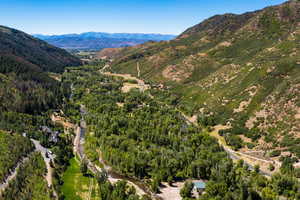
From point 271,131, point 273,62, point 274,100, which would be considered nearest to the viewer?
point 271,131

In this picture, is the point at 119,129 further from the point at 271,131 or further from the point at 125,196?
the point at 271,131

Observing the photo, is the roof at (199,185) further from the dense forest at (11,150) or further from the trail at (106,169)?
the dense forest at (11,150)

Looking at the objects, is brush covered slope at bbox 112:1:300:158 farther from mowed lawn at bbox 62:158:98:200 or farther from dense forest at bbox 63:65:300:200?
mowed lawn at bbox 62:158:98:200

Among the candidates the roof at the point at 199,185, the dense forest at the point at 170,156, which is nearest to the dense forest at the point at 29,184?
the dense forest at the point at 170,156

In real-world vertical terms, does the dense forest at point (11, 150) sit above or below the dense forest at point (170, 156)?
below

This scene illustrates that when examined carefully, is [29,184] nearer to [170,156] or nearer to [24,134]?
[170,156]

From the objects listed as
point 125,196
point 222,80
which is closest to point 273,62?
point 222,80

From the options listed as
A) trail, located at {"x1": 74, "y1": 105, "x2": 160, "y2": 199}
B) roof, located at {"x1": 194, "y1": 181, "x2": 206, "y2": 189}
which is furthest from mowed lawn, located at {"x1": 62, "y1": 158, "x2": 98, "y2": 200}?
roof, located at {"x1": 194, "y1": 181, "x2": 206, "y2": 189}

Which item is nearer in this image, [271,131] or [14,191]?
[14,191]

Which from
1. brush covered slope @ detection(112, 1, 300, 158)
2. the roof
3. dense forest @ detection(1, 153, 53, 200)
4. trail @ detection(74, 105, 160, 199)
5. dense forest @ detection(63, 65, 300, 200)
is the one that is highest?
brush covered slope @ detection(112, 1, 300, 158)
